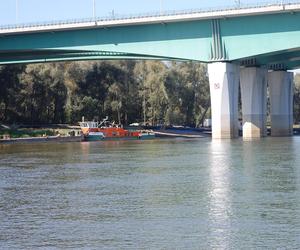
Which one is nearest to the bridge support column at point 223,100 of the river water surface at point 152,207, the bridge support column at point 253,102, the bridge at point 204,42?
the bridge at point 204,42

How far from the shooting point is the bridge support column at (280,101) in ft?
391

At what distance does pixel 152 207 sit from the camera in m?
28.2

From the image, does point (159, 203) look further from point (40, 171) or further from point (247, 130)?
point (247, 130)

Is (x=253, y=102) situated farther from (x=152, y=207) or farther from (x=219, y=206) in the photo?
(x=152, y=207)

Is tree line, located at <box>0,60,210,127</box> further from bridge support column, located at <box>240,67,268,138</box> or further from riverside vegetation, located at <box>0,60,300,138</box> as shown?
bridge support column, located at <box>240,67,268,138</box>

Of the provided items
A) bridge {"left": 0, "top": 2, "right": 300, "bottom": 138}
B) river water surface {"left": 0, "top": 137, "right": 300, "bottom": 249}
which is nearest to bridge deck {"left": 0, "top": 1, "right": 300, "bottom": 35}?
bridge {"left": 0, "top": 2, "right": 300, "bottom": 138}

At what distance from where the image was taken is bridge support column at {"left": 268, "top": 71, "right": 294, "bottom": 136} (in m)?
119

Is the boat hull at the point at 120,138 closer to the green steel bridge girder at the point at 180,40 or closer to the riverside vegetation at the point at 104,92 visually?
the riverside vegetation at the point at 104,92

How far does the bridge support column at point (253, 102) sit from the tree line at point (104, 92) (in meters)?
31.2

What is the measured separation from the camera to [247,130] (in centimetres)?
10550

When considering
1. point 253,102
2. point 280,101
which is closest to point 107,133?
point 253,102

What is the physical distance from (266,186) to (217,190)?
258cm

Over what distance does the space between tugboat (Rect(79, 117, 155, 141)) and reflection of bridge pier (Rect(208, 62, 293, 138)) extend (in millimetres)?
21619

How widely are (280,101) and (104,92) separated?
3337 centimetres
